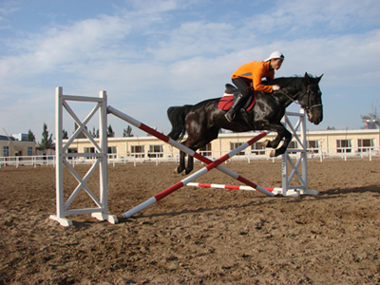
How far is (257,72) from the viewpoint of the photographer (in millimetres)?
5363

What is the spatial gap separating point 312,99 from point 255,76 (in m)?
1.04

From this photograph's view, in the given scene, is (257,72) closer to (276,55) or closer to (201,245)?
(276,55)

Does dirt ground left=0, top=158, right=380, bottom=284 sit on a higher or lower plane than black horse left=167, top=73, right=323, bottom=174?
lower

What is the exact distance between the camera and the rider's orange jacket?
210 inches

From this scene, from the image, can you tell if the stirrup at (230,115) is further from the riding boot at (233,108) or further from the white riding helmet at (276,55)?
the white riding helmet at (276,55)

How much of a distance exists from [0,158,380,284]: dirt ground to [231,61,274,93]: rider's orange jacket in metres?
2.01

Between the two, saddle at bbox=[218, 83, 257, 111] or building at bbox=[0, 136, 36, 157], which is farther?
building at bbox=[0, 136, 36, 157]

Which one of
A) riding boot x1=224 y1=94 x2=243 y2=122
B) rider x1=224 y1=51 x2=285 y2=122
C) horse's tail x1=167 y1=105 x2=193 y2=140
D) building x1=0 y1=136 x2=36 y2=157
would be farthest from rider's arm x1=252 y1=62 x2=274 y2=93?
building x1=0 y1=136 x2=36 y2=157

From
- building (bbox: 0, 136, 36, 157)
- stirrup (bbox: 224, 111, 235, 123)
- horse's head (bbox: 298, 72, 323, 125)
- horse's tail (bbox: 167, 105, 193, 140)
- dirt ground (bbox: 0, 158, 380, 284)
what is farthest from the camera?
building (bbox: 0, 136, 36, 157)

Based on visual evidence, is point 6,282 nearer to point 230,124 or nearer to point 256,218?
point 256,218

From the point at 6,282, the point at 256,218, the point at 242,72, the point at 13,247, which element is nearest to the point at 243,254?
the point at 256,218

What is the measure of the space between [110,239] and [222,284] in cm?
164

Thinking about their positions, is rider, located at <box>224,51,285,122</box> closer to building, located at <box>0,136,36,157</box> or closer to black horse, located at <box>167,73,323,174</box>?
black horse, located at <box>167,73,323,174</box>

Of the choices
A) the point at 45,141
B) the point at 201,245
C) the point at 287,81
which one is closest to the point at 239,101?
the point at 287,81
